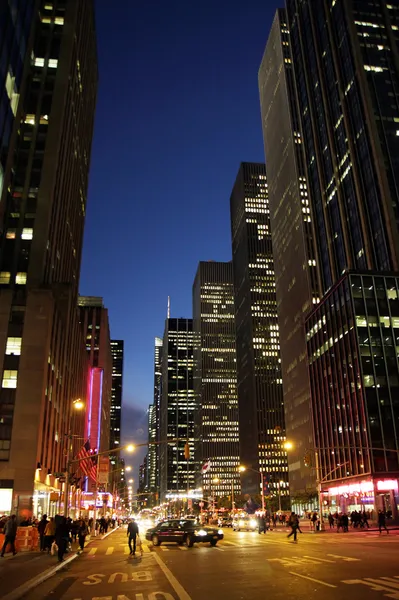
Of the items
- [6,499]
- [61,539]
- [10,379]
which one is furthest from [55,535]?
[10,379]

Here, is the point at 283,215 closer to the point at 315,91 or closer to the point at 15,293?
the point at 315,91

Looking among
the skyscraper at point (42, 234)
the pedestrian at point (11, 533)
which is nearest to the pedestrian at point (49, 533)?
the pedestrian at point (11, 533)

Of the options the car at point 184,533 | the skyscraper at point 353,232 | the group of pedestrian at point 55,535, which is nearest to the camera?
the group of pedestrian at point 55,535

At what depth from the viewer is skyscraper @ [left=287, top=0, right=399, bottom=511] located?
80.4m

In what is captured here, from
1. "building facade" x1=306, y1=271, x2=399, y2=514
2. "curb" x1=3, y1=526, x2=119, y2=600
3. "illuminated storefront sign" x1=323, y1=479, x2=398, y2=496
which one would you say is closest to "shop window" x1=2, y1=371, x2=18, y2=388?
"curb" x1=3, y1=526, x2=119, y2=600

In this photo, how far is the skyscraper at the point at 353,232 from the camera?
80.4m

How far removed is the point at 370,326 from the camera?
8406cm

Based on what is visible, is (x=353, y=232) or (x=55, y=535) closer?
(x=55, y=535)

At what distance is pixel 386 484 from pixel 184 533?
50.0 m

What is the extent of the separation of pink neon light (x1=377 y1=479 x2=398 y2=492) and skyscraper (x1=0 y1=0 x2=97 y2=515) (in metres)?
46.6

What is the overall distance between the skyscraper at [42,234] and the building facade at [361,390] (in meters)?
43.0

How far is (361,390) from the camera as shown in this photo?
80.9 m

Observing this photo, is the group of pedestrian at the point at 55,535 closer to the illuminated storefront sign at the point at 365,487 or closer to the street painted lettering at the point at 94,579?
the street painted lettering at the point at 94,579

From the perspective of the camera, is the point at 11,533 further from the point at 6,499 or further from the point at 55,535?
the point at 6,499
